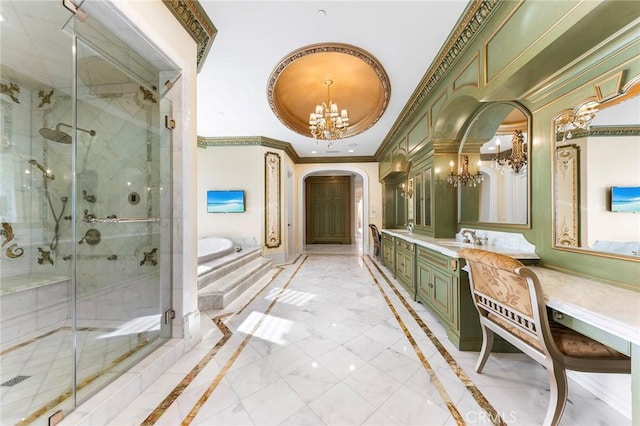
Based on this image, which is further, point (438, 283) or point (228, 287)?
point (228, 287)

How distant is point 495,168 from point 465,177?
413 mm

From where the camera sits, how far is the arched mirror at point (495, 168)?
2018 mm

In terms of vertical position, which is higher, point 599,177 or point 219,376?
point 599,177

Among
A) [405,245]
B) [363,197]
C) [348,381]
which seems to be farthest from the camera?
[363,197]

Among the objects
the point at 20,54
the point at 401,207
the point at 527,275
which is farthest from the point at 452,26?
the point at 20,54

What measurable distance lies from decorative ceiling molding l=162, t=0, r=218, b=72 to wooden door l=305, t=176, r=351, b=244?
7.42 meters

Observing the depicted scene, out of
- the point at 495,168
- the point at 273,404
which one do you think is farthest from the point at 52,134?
the point at 495,168

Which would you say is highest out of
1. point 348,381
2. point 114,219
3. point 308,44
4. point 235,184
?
point 308,44

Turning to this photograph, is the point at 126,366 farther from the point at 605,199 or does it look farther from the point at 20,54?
the point at 605,199

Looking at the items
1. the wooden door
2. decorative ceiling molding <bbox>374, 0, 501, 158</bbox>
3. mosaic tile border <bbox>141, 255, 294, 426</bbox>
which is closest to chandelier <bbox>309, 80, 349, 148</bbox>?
decorative ceiling molding <bbox>374, 0, 501, 158</bbox>

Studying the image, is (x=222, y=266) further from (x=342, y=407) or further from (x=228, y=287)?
(x=342, y=407)

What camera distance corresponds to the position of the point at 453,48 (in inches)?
91.6

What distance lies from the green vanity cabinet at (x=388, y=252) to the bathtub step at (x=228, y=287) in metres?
2.68

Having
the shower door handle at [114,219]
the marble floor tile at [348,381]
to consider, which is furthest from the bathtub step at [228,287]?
the shower door handle at [114,219]
